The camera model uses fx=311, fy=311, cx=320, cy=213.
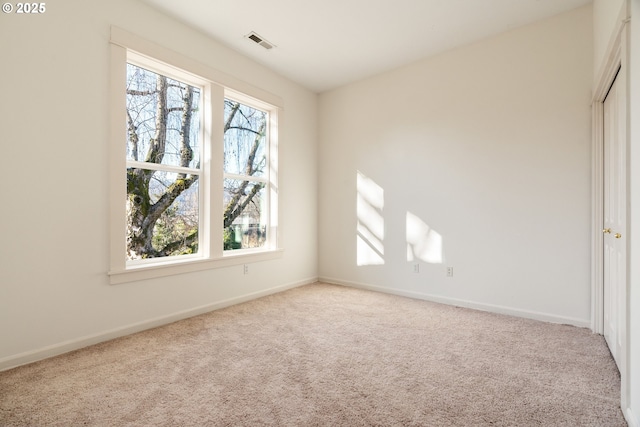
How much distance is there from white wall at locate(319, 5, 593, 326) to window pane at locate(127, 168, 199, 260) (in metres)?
2.24

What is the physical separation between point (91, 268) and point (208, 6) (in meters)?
2.56

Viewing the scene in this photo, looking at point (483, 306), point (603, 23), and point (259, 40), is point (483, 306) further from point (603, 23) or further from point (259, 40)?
point (259, 40)

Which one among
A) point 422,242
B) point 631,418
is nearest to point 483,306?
point 422,242

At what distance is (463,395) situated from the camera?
1842 mm

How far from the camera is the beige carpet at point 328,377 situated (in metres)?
1.66

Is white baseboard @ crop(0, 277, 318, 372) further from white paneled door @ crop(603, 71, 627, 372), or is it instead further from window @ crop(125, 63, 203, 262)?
white paneled door @ crop(603, 71, 627, 372)

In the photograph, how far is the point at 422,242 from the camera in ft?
12.8

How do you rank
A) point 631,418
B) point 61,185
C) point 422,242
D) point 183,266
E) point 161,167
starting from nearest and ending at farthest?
1. point 631,418
2. point 61,185
3. point 161,167
4. point 183,266
5. point 422,242

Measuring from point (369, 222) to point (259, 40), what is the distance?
2649 mm

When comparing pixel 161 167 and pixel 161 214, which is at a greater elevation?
pixel 161 167

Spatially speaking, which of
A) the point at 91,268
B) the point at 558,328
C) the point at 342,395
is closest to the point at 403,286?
the point at 558,328

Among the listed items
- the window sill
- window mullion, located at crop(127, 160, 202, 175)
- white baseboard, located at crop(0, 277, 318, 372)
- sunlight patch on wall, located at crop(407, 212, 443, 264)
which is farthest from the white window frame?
sunlight patch on wall, located at crop(407, 212, 443, 264)

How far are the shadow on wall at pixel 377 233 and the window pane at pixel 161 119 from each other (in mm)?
2268

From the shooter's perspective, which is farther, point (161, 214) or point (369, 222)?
point (369, 222)
